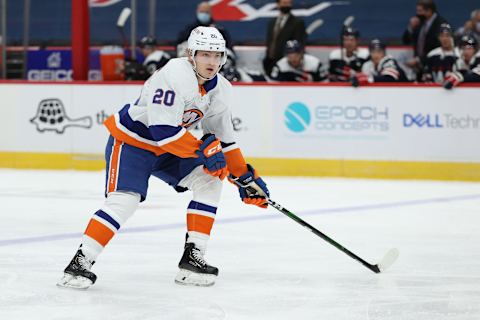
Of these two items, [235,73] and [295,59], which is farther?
[235,73]

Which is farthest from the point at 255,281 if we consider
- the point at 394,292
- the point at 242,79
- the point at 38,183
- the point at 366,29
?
the point at 366,29

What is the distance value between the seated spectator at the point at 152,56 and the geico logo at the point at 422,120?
2.46m

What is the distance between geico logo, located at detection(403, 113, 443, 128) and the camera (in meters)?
9.17

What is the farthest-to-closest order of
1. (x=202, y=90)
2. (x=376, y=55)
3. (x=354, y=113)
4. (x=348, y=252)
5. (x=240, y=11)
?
(x=240, y=11)
(x=376, y=55)
(x=354, y=113)
(x=348, y=252)
(x=202, y=90)

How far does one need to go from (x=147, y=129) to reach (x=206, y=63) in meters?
0.37

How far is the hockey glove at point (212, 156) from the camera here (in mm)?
4133

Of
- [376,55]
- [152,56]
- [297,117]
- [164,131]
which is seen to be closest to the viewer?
[164,131]

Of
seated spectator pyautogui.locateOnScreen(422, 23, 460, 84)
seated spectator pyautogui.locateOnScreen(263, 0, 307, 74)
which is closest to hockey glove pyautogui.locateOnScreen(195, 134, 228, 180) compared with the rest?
seated spectator pyautogui.locateOnScreen(422, 23, 460, 84)

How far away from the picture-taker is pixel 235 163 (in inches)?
175

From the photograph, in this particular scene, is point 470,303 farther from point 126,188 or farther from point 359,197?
point 359,197

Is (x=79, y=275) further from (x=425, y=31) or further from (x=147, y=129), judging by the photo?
(x=425, y=31)

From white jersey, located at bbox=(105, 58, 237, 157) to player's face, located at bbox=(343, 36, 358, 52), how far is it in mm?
5693

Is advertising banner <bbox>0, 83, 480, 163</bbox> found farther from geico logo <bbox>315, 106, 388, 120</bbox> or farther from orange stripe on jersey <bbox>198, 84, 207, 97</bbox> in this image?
orange stripe on jersey <bbox>198, 84, 207, 97</bbox>

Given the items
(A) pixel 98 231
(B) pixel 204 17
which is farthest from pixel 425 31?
(A) pixel 98 231
